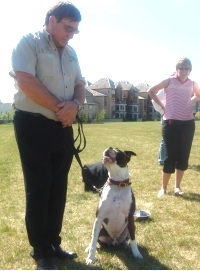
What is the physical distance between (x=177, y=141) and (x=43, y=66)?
3741 mm

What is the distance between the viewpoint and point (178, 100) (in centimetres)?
656

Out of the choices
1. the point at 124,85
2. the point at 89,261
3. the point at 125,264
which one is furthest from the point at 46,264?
the point at 124,85

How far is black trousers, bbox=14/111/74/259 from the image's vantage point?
354 cm

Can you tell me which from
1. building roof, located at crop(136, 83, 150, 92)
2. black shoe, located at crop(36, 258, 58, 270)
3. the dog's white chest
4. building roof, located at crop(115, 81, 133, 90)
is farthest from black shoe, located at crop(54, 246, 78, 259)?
building roof, located at crop(136, 83, 150, 92)

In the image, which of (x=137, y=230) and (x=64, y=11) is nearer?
(x=64, y=11)

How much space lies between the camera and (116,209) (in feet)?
13.4

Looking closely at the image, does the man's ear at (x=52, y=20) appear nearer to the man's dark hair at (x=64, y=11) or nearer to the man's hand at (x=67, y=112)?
the man's dark hair at (x=64, y=11)

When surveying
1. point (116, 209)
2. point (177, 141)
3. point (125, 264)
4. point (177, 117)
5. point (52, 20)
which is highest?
point (52, 20)

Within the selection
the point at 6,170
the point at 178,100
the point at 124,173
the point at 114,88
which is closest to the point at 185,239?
the point at 124,173

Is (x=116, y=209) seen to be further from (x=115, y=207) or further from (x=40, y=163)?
(x=40, y=163)

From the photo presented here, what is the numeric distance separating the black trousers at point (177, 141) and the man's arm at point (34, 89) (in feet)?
11.6

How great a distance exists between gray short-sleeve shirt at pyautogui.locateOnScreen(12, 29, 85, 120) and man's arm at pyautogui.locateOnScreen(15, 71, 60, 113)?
0.19 ft

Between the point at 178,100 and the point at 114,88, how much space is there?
87071 millimetres

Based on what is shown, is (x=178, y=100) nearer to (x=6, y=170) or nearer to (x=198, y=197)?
(x=198, y=197)
